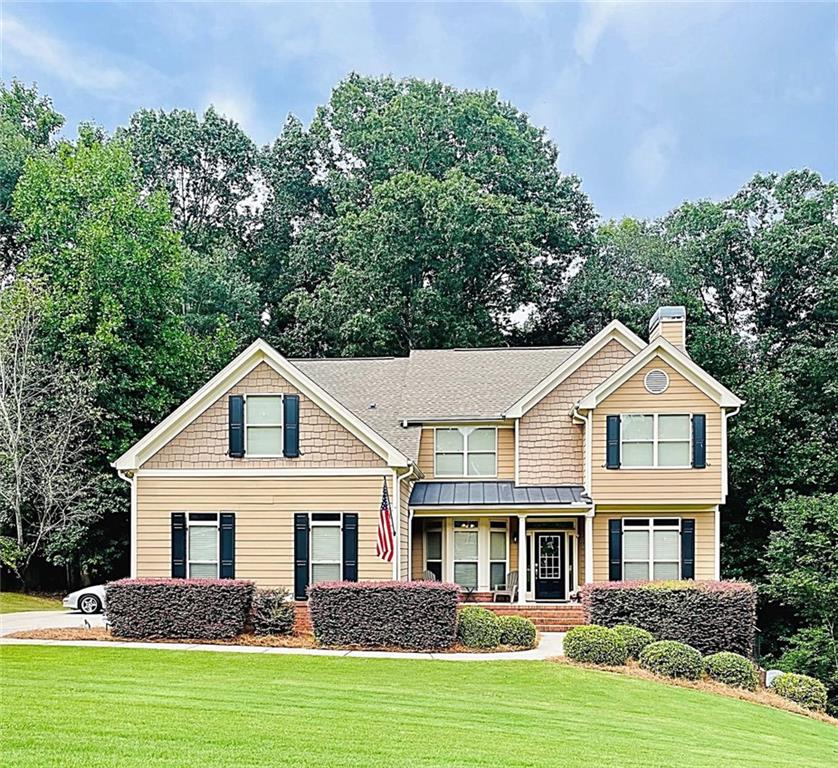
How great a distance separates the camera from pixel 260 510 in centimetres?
2209

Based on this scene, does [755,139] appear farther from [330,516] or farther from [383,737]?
[383,737]

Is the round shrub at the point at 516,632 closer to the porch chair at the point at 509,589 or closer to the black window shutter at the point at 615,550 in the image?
the black window shutter at the point at 615,550

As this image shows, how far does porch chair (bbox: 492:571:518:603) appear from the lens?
80.8 ft

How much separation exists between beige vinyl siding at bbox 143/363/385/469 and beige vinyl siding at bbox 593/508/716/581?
6.15 m

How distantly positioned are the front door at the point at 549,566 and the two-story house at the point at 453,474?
0.04 m

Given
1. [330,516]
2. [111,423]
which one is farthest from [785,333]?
[111,423]

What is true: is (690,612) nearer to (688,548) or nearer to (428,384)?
(688,548)

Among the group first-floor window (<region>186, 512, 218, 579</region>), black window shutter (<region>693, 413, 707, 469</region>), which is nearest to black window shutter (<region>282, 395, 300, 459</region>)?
first-floor window (<region>186, 512, 218, 579</region>)

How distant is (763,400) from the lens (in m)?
31.8

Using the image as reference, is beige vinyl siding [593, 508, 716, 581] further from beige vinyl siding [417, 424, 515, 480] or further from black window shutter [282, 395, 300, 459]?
black window shutter [282, 395, 300, 459]

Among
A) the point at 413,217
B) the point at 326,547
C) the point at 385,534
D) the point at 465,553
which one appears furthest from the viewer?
the point at 413,217

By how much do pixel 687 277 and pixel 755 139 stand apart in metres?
6.13

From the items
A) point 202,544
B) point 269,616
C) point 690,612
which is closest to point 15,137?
point 202,544

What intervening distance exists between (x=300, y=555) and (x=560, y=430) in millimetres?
7591
